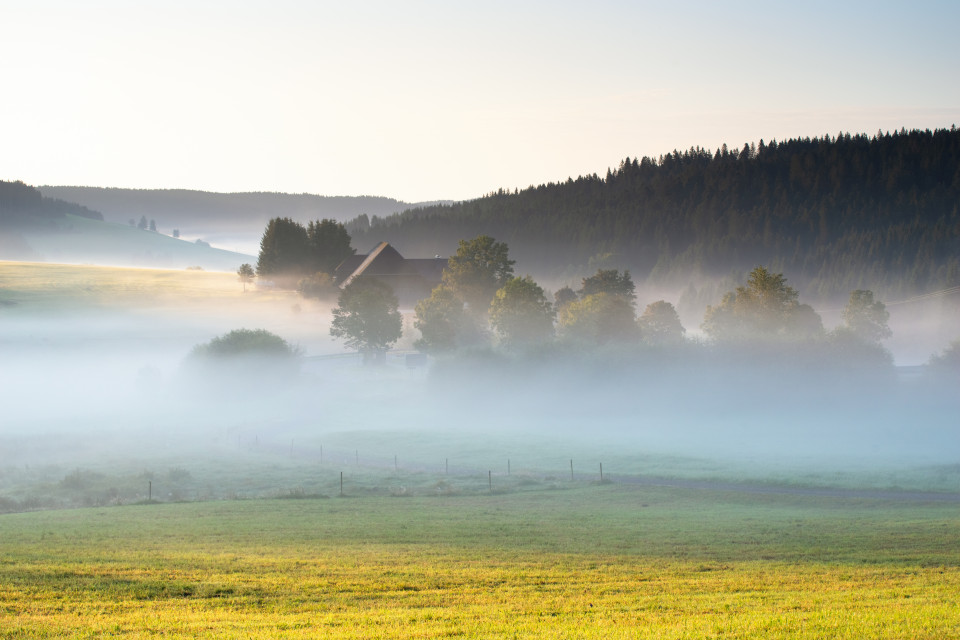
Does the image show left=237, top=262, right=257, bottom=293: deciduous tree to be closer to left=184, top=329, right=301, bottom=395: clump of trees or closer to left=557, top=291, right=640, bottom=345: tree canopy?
left=184, top=329, right=301, bottom=395: clump of trees

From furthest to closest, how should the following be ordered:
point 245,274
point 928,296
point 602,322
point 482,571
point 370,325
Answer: point 928,296 → point 245,274 → point 370,325 → point 602,322 → point 482,571

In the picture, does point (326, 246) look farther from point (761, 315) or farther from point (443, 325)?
point (761, 315)

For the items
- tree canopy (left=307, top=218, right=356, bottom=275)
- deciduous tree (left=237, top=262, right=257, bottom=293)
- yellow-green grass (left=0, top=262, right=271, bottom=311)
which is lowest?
yellow-green grass (left=0, top=262, right=271, bottom=311)

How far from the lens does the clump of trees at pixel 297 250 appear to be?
158 meters

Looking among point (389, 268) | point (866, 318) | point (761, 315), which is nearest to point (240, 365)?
point (389, 268)

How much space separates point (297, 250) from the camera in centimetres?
15950

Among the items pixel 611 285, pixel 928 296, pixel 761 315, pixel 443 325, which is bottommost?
pixel 443 325

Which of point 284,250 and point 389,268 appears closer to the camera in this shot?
point 389,268

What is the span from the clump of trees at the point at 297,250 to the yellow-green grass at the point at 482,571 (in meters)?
120

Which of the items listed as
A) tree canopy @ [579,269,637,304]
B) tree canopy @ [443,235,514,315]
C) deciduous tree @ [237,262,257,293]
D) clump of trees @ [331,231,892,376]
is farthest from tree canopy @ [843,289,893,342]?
deciduous tree @ [237,262,257,293]

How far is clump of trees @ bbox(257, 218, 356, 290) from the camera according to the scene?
15850cm

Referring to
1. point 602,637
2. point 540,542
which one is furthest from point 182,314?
point 602,637

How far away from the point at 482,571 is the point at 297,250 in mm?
139074

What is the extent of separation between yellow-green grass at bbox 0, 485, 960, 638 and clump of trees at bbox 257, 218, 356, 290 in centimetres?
11962
